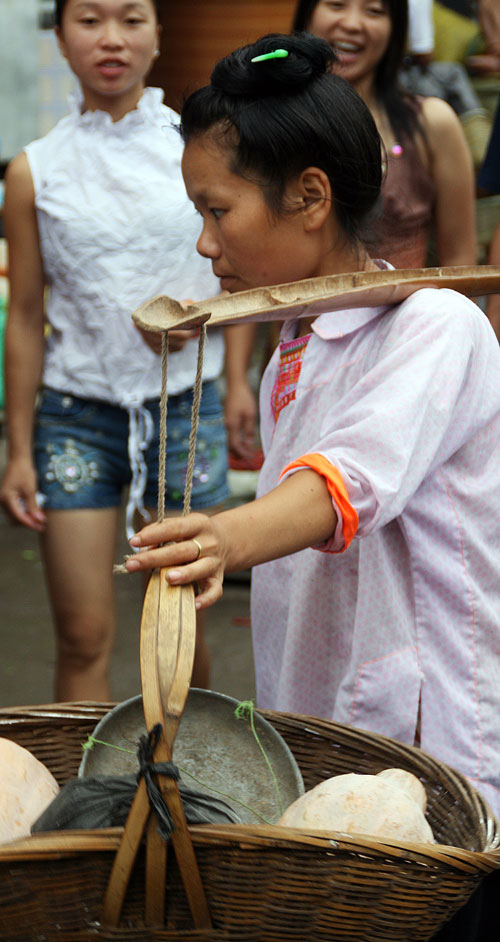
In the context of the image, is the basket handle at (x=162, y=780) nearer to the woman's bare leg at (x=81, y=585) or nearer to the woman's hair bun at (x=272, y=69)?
the woman's hair bun at (x=272, y=69)

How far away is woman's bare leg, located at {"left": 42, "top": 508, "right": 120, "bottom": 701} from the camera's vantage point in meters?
2.57

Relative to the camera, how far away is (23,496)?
2646 mm

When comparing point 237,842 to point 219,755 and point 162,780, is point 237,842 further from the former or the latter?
point 219,755

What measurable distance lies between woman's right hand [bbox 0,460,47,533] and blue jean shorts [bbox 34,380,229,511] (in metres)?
0.02

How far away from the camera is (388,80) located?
2.76 m

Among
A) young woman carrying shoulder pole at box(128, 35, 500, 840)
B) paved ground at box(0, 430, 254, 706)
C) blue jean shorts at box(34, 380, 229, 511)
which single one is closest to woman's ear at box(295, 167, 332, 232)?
young woman carrying shoulder pole at box(128, 35, 500, 840)

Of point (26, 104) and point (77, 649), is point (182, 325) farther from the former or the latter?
point (26, 104)

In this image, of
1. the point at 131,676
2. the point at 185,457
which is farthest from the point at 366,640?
the point at 131,676

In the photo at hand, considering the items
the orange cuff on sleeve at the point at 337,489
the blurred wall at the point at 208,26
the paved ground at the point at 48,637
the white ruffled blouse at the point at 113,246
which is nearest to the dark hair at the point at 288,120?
the orange cuff on sleeve at the point at 337,489

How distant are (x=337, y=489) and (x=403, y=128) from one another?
1.66m

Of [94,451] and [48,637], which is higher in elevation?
[94,451]

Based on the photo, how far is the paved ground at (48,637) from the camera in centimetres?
362

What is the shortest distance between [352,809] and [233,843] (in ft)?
0.62

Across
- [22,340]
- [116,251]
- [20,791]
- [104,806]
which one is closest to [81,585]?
[22,340]
